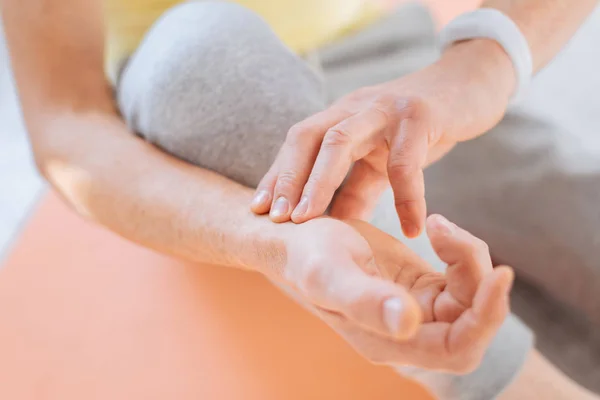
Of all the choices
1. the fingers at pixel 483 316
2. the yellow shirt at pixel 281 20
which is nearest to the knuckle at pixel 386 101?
the fingers at pixel 483 316

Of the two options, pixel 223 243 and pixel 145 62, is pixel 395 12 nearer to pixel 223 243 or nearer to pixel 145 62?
pixel 145 62

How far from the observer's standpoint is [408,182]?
47 centimetres

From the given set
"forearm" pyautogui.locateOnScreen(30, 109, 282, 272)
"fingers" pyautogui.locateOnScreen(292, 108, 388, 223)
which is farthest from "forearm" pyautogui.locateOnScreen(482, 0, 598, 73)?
"forearm" pyautogui.locateOnScreen(30, 109, 282, 272)

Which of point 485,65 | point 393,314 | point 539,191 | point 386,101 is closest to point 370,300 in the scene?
point 393,314

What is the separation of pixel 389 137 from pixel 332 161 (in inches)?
2.9

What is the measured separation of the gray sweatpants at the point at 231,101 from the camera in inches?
22.6

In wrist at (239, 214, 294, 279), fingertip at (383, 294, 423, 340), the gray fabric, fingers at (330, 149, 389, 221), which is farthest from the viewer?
the gray fabric

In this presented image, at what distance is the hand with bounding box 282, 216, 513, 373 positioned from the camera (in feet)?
1.17

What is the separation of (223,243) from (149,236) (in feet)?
0.38

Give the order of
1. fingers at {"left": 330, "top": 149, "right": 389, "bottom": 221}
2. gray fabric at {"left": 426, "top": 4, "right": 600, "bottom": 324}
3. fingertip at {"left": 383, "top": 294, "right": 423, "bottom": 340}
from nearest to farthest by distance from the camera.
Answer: fingertip at {"left": 383, "top": 294, "right": 423, "bottom": 340} < fingers at {"left": 330, "top": 149, "right": 389, "bottom": 221} < gray fabric at {"left": 426, "top": 4, "right": 600, "bottom": 324}

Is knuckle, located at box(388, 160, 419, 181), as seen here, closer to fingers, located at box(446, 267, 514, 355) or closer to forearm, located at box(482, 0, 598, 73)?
fingers, located at box(446, 267, 514, 355)

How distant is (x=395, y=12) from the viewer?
2.81ft

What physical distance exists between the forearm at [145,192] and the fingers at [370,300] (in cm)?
12

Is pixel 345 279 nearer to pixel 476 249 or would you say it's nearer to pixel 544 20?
pixel 476 249
